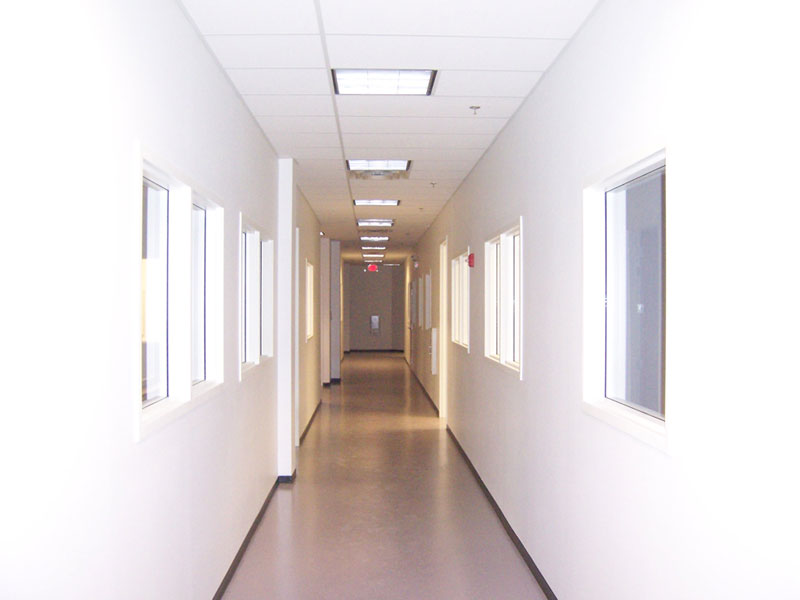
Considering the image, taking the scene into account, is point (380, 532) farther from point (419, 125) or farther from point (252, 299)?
point (419, 125)

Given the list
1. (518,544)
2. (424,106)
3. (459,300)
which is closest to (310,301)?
(459,300)

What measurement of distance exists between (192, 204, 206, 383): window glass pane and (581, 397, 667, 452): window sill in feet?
7.11

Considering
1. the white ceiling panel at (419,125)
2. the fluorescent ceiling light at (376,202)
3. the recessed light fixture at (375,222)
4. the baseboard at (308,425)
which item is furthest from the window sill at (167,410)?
the recessed light fixture at (375,222)

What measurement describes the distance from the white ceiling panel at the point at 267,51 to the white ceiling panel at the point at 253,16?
91mm

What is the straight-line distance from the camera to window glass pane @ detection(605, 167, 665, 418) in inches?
105

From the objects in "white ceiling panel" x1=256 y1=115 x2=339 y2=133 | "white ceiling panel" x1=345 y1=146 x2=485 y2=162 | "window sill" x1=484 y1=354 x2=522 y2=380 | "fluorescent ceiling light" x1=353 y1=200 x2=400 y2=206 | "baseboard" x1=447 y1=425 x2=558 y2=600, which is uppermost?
"white ceiling panel" x1=256 y1=115 x2=339 y2=133

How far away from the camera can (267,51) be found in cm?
360

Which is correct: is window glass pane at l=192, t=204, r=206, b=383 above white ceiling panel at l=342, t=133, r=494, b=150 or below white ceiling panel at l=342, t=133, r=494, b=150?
below

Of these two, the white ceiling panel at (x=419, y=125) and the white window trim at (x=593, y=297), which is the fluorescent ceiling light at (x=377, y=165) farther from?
the white window trim at (x=593, y=297)

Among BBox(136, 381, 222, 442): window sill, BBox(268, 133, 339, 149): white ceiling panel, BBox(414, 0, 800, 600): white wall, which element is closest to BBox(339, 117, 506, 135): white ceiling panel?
BBox(268, 133, 339, 149): white ceiling panel

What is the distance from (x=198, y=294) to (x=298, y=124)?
1.90 meters

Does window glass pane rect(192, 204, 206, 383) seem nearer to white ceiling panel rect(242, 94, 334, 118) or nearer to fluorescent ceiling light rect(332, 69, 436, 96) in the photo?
white ceiling panel rect(242, 94, 334, 118)

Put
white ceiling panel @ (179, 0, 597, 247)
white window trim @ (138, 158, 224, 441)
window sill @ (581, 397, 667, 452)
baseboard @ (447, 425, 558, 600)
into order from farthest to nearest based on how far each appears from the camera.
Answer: baseboard @ (447, 425, 558, 600), white ceiling panel @ (179, 0, 597, 247), white window trim @ (138, 158, 224, 441), window sill @ (581, 397, 667, 452)

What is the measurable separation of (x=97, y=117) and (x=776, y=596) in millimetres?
2398
